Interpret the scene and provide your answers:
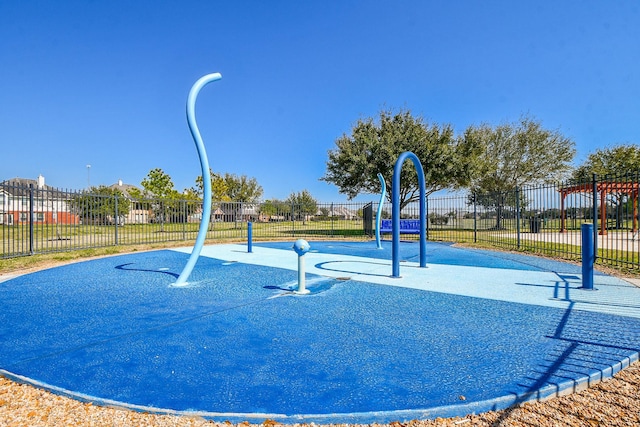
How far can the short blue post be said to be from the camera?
6802 mm

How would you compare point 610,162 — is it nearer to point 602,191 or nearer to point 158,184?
point 602,191

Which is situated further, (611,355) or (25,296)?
(25,296)

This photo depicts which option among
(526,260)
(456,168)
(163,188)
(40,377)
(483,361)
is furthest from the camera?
(163,188)

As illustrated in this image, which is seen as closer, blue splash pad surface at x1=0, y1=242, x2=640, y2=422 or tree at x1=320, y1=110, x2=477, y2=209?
blue splash pad surface at x1=0, y1=242, x2=640, y2=422

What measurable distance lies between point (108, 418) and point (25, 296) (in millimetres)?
5952

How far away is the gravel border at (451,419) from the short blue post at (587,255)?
14.5 feet

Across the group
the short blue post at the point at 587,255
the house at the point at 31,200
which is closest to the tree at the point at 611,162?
the short blue post at the point at 587,255

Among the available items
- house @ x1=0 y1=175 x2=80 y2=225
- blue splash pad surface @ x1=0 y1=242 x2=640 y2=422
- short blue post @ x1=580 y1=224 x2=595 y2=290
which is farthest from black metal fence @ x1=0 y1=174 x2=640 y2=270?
blue splash pad surface @ x1=0 y1=242 x2=640 y2=422

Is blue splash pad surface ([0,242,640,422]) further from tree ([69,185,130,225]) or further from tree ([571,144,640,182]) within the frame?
tree ([571,144,640,182])

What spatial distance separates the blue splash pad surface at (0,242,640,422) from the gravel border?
0.32ft

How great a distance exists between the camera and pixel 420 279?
845cm

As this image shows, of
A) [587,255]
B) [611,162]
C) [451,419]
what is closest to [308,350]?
[451,419]

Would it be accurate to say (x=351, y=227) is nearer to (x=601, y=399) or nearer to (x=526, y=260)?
(x=526, y=260)

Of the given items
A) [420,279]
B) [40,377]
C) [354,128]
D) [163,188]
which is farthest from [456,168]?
[163,188]
